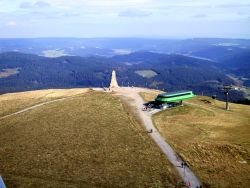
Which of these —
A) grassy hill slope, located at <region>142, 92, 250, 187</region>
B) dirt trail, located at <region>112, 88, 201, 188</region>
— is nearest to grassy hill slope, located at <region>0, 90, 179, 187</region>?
dirt trail, located at <region>112, 88, 201, 188</region>

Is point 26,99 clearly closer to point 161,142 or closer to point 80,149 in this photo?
point 80,149

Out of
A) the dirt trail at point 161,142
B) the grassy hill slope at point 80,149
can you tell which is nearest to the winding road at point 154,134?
the dirt trail at point 161,142

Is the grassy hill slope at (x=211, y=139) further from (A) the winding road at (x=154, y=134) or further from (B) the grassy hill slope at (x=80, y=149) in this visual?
(B) the grassy hill slope at (x=80, y=149)

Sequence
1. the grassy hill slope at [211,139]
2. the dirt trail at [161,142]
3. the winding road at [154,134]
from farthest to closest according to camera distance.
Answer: the grassy hill slope at [211,139]
the winding road at [154,134]
the dirt trail at [161,142]

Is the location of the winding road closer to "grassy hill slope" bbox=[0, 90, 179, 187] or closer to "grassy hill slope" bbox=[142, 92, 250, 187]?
"grassy hill slope" bbox=[142, 92, 250, 187]

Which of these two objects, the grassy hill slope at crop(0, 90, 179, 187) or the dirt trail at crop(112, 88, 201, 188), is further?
the grassy hill slope at crop(0, 90, 179, 187)

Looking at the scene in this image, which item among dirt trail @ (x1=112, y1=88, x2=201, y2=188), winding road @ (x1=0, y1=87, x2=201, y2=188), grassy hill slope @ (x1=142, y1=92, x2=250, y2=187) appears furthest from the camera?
grassy hill slope @ (x1=142, y1=92, x2=250, y2=187)

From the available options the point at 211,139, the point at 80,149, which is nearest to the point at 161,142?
the point at 211,139
